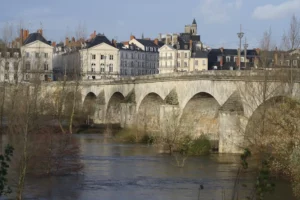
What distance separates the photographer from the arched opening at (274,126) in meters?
29.7

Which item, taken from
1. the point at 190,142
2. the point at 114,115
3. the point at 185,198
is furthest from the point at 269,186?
the point at 114,115

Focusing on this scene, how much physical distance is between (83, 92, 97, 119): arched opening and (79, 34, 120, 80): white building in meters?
30.5

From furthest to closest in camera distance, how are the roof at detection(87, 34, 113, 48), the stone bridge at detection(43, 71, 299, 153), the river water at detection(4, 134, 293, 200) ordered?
the roof at detection(87, 34, 113, 48) → the stone bridge at detection(43, 71, 299, 153) → the river water at detection(4, 134, 293, 200)

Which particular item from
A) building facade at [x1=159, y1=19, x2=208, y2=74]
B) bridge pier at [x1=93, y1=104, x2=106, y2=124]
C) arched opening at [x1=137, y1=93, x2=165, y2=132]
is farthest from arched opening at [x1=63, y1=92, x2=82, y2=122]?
building facade at [x1=159, y1=19, x2=208, y2=74]

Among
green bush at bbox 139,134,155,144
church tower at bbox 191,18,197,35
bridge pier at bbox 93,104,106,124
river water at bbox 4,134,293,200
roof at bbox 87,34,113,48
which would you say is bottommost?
river water at bbox 4,134,293,200

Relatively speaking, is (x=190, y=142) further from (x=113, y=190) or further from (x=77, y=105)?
(x=77, y=105)

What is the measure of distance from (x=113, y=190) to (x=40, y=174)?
15.2 ft

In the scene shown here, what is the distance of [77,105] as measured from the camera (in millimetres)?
74188

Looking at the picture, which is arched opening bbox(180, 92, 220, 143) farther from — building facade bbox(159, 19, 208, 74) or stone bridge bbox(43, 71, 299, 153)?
building facade bbox(159, 19, 208, 74)

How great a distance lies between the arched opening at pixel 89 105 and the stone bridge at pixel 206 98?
7.30 meters

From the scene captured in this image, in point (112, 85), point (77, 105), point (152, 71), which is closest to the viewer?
point (112, 85)

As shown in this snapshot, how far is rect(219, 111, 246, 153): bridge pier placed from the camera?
39.5 m

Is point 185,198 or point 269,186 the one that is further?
point 185,198

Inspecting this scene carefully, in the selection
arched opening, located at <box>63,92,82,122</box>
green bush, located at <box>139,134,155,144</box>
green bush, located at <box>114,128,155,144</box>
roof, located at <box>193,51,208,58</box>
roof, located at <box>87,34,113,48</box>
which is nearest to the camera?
green bush, located at <box>139,134,155,144</box>
